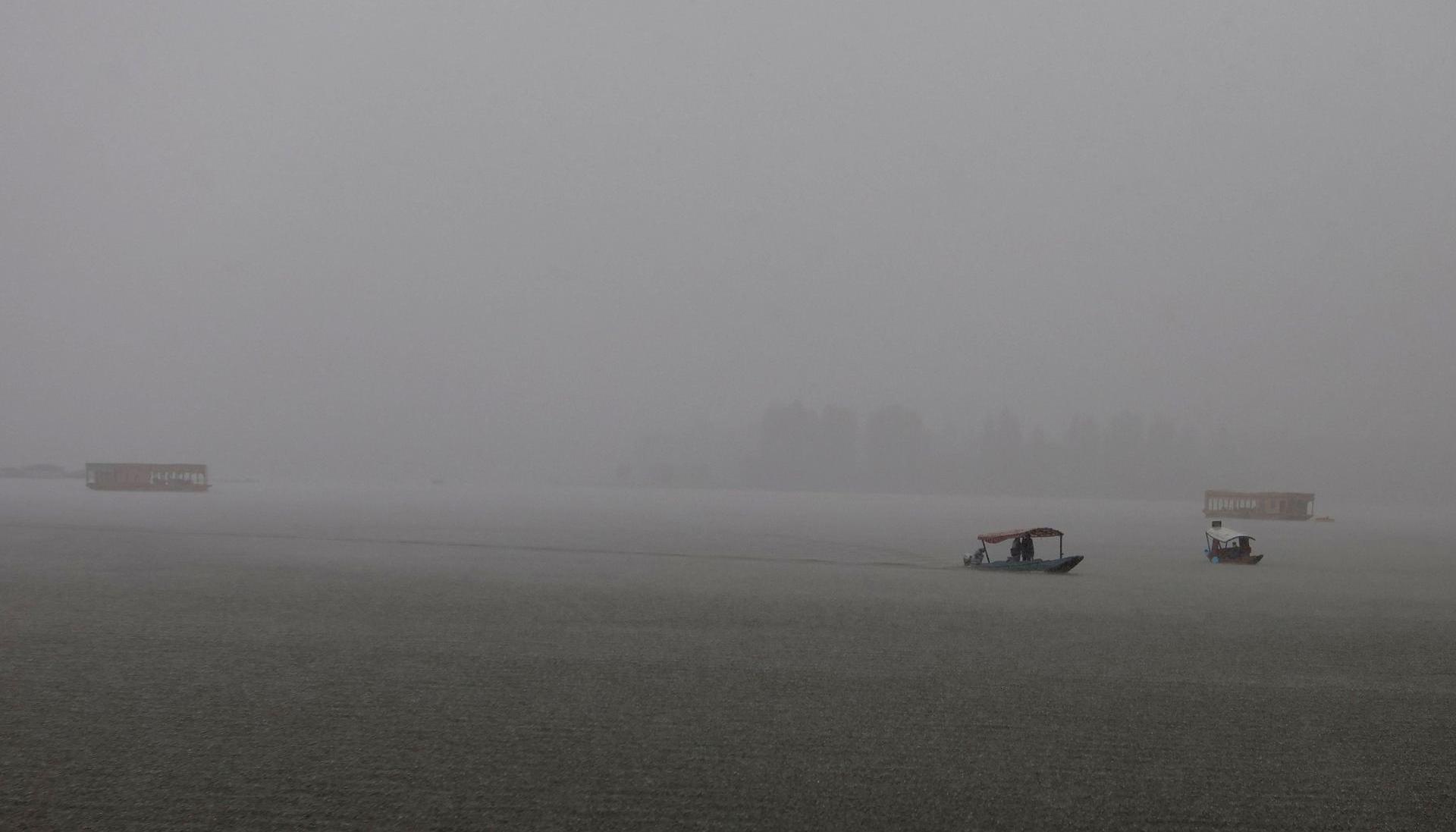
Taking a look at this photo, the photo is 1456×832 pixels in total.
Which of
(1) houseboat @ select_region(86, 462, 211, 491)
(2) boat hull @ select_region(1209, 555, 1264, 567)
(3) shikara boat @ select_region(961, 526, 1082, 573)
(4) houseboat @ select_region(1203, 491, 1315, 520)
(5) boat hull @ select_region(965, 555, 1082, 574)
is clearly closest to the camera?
(3) shikara boat @ select_region(961, 526, 1082, 573)

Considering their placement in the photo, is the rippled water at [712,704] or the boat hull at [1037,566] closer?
the rippled water at [712,704]

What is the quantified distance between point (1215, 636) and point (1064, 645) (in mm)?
5192

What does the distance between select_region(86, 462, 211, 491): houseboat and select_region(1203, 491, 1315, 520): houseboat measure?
137 meters

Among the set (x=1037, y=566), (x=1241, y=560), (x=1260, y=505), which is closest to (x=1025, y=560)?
(x=1037, y=566)

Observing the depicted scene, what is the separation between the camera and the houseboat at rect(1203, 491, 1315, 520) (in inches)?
4437

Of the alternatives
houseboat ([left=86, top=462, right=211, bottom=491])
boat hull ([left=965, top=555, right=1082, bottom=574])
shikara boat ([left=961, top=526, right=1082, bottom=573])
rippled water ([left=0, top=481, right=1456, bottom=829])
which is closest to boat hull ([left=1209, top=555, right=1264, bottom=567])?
A: shikara boat ([left=961, top=526, right=1082, bottom=573])

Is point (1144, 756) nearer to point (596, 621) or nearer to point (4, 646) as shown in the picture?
point (596, 621)

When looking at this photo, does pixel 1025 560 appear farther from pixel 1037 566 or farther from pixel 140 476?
pixel 140 476

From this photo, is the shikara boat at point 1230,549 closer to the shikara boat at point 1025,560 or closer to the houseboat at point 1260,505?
the shikara boat at point 1025,560

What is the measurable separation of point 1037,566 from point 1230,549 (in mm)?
16792

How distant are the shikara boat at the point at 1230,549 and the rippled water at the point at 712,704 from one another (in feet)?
49.2

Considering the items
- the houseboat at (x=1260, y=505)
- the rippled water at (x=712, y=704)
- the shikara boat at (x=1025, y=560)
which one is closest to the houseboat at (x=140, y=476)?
the rippled water at (x=712, y=704)

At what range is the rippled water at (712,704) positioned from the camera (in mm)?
12812

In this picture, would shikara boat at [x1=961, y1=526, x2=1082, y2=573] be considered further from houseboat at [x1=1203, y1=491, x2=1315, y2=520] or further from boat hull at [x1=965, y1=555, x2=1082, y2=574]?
houseboat at [x1=1203, y1=491, x2=1315, y2=520]
